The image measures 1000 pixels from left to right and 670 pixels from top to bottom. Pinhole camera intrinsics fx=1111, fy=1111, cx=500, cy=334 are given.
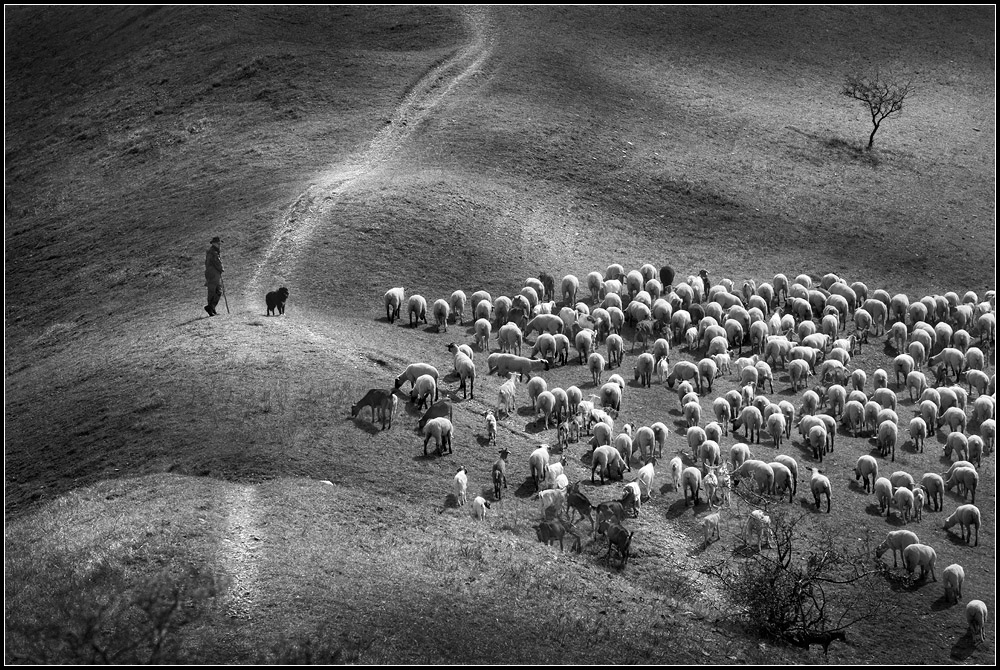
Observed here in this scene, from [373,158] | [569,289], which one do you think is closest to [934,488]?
[569,289]

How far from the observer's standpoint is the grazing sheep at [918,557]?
19844 millimetres

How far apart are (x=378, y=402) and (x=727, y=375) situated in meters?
10.3

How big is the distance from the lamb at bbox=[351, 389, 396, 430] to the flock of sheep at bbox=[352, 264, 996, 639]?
3 centimetres

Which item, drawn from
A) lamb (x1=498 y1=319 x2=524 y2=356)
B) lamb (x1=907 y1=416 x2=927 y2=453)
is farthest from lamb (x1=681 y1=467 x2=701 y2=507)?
lamb (x1=498 y1=319 x2=524 y2=356)

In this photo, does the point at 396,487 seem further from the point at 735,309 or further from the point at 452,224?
the point at 452,224

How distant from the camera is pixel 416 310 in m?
29.5

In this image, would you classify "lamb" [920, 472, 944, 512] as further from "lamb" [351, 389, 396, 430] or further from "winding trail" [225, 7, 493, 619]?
"winding trail" [225, 7, 493, 619]

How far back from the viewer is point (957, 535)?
2206 cm

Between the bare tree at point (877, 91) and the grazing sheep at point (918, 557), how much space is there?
94.5 feet

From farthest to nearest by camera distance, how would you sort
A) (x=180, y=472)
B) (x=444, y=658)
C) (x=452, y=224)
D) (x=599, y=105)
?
(x=599, y=105) → (x=452, y=224) → (x=180, y=472) → (x=444, y=658)

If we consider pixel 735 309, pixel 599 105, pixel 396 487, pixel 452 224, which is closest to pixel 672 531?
pixel 396 487

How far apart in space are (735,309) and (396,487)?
13.6 meters

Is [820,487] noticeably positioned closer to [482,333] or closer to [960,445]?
[960,445]

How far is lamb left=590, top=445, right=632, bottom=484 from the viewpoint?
2172 cm
